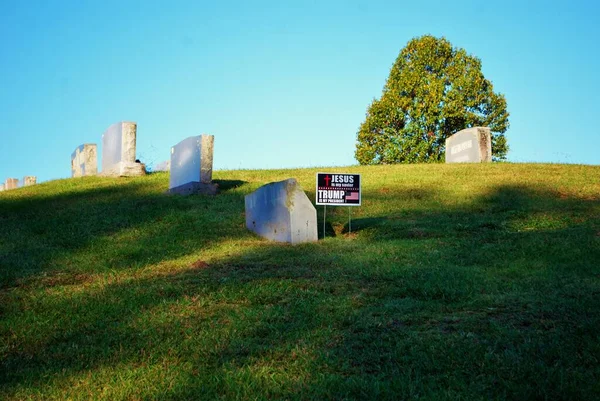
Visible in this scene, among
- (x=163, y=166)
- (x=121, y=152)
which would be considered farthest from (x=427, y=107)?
(x=121, y=152)

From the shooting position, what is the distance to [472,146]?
27.8 metres

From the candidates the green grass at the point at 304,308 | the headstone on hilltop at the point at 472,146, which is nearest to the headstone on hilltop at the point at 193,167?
the green grass at the point at 304,308

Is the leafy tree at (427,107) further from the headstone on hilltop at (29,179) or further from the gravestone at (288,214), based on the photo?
the gravestone at (288,214)

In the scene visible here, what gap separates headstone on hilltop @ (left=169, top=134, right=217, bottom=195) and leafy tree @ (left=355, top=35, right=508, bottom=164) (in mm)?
19709

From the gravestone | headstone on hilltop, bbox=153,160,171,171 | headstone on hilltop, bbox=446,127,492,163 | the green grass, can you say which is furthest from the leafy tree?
the gravestone

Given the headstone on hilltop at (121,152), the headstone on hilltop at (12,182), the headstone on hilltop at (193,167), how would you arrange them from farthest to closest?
the headstone on hilltop at (12,182) → the headstone on hilltop at (121,152) → the headstone on hilltop at (193,167)

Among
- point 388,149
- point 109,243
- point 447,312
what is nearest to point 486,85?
point 388,149

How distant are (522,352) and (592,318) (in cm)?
147

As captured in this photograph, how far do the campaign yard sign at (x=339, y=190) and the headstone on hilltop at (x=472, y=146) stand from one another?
15.0 m

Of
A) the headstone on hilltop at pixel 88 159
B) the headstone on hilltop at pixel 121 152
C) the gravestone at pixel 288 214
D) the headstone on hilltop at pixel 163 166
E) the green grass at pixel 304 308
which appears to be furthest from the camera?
the headstone on hilltop at pixel 163 166

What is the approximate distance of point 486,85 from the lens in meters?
38.6

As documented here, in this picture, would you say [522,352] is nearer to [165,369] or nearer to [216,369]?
[216,369]

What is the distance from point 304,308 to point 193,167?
41.9ft

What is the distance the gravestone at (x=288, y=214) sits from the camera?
1323 cm
